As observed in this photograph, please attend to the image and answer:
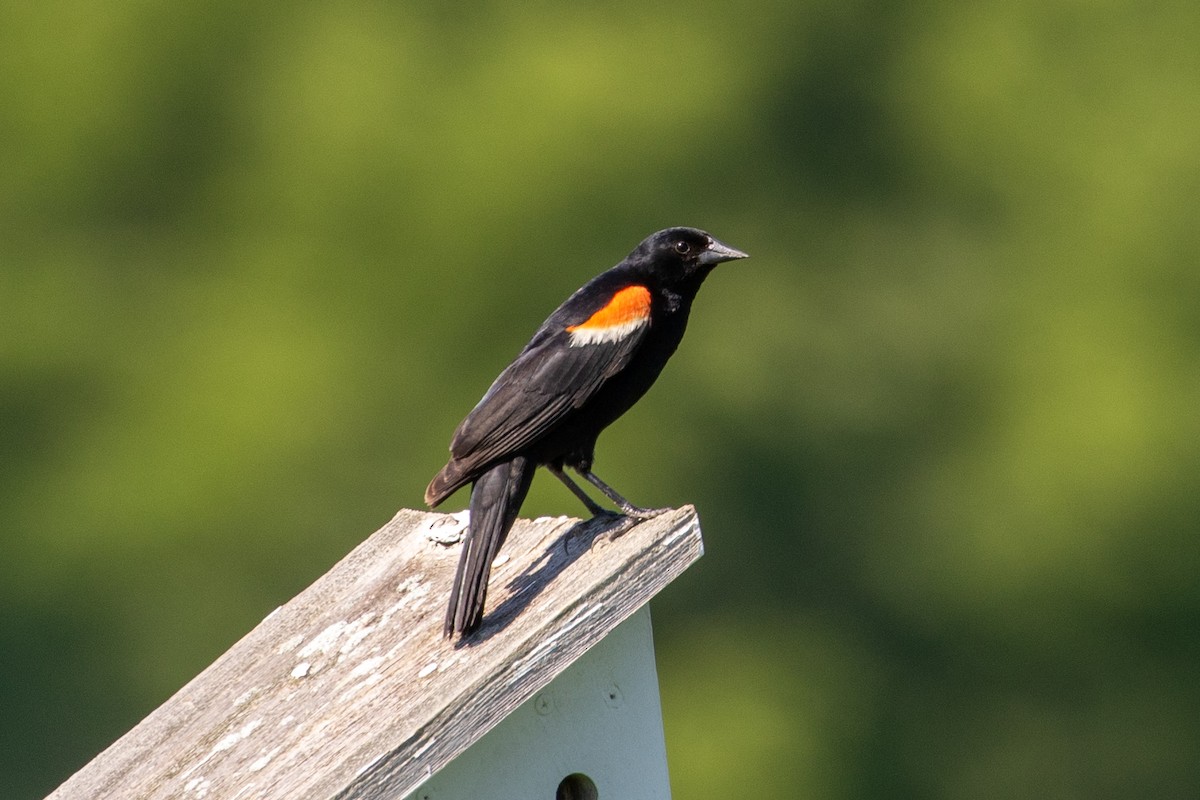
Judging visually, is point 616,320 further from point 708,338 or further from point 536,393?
point 708,338

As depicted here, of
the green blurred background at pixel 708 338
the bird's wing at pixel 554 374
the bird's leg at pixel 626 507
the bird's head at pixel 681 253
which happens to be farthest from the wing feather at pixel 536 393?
the green blurred background at pixel 708 338

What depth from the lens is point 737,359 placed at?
1130 centimetres

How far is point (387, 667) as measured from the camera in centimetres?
337

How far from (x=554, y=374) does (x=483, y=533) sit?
0.50 meters

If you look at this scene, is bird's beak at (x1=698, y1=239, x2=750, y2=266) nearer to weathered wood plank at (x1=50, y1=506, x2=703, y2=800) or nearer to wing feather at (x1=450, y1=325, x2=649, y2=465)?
wing feather at (x1=450, y1=325, x2=649, y2=465)

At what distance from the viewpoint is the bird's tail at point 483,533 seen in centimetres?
328

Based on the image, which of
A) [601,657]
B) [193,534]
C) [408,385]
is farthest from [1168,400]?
[601,657]

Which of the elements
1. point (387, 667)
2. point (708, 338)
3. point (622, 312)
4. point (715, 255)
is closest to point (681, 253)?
point (715, 255)

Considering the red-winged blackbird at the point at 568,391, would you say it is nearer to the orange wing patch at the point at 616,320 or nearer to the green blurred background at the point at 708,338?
the orange wing patch at the point at 616,320

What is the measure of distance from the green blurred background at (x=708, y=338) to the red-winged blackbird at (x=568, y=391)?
17.5 feet

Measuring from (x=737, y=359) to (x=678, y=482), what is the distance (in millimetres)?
1125

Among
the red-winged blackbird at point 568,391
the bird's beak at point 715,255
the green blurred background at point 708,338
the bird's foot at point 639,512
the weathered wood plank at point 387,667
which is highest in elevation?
the bird's beak at point 715,255

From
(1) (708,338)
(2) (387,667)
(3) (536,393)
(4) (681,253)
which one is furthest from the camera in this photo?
(1) (708,338)

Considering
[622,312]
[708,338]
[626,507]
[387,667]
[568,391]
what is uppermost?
[622,312]
